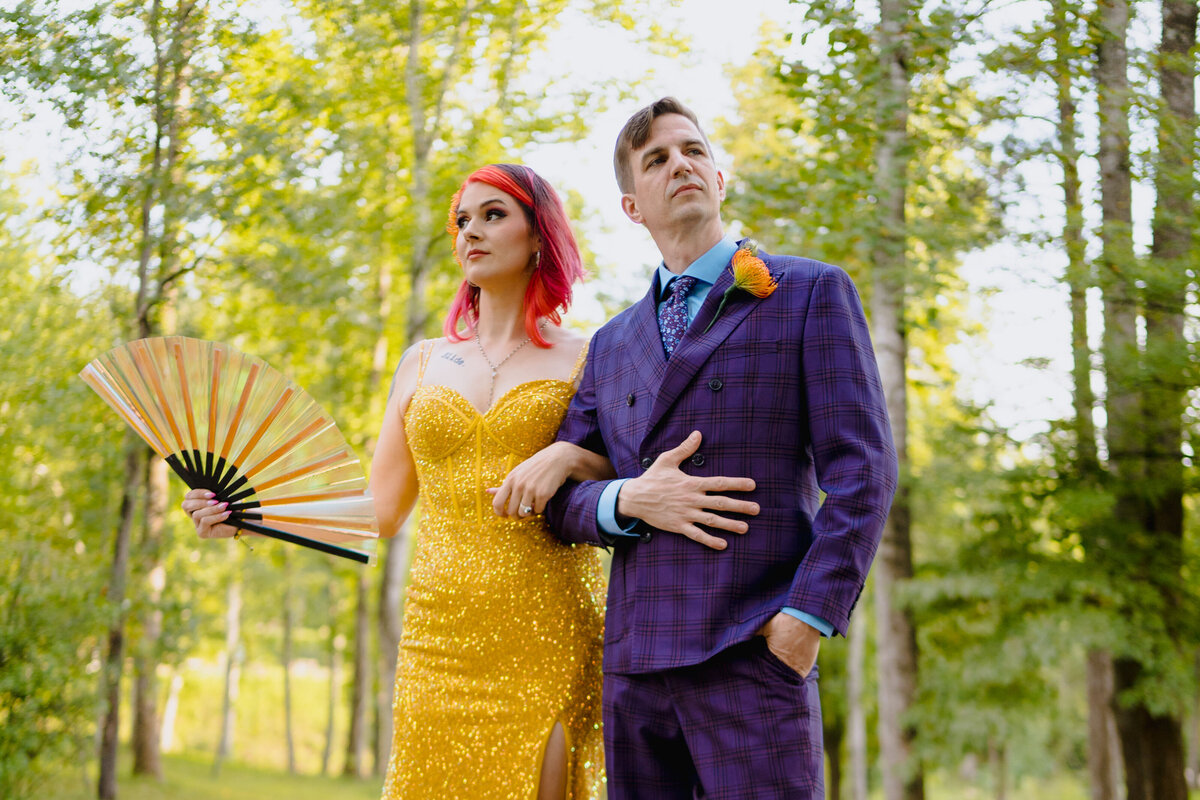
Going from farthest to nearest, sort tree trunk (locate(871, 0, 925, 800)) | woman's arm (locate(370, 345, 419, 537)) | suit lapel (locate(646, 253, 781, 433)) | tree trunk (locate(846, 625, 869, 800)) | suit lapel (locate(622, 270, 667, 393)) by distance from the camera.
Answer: tree trunk (locate(846, 625, 869, 800)) → tree trunk (locate(871, 0, 925, 800)) → woman's arm (locate(370, 345, 419, 537)) → suit lapel (locate(622, 270, 667, 393)) → suit lapel (locate(646, 253, 781, 433))

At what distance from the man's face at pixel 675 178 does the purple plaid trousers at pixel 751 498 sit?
0.22m

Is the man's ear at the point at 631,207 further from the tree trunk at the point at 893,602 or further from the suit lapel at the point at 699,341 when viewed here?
the tree trunk at the point at 893,602

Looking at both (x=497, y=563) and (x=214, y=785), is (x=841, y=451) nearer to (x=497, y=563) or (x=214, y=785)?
(x=497, y=563)

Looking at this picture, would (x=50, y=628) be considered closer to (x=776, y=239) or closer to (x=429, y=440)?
(x=429, y=440)

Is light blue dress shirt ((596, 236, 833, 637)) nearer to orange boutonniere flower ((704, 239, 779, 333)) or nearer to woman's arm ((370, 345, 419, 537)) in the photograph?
orange boutonniere flower ((704, 239, 779, 333))

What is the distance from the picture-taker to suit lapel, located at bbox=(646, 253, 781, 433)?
86.7 inches

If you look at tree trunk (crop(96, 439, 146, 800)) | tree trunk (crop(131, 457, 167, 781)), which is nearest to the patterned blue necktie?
tree trunk (crop(96, 439, 146, 800))

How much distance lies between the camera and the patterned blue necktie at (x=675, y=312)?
2.38 m

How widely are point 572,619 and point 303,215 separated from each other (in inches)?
207

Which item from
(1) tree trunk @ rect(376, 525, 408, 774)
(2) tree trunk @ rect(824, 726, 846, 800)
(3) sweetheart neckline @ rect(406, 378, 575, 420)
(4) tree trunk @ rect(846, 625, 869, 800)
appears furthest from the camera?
(2) tree trunk @ rect(824, 726, 846, 800)

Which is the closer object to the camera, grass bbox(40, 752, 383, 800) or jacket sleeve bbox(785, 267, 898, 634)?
jacket sleeve bbox(785, 267, 898, 634)

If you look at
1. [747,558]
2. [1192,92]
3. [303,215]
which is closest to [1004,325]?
[1192,92]

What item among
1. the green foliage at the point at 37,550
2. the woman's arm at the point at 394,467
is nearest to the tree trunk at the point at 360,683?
the green foliage at the point at 37,550

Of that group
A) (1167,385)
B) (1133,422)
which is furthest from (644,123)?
(1133,422)
